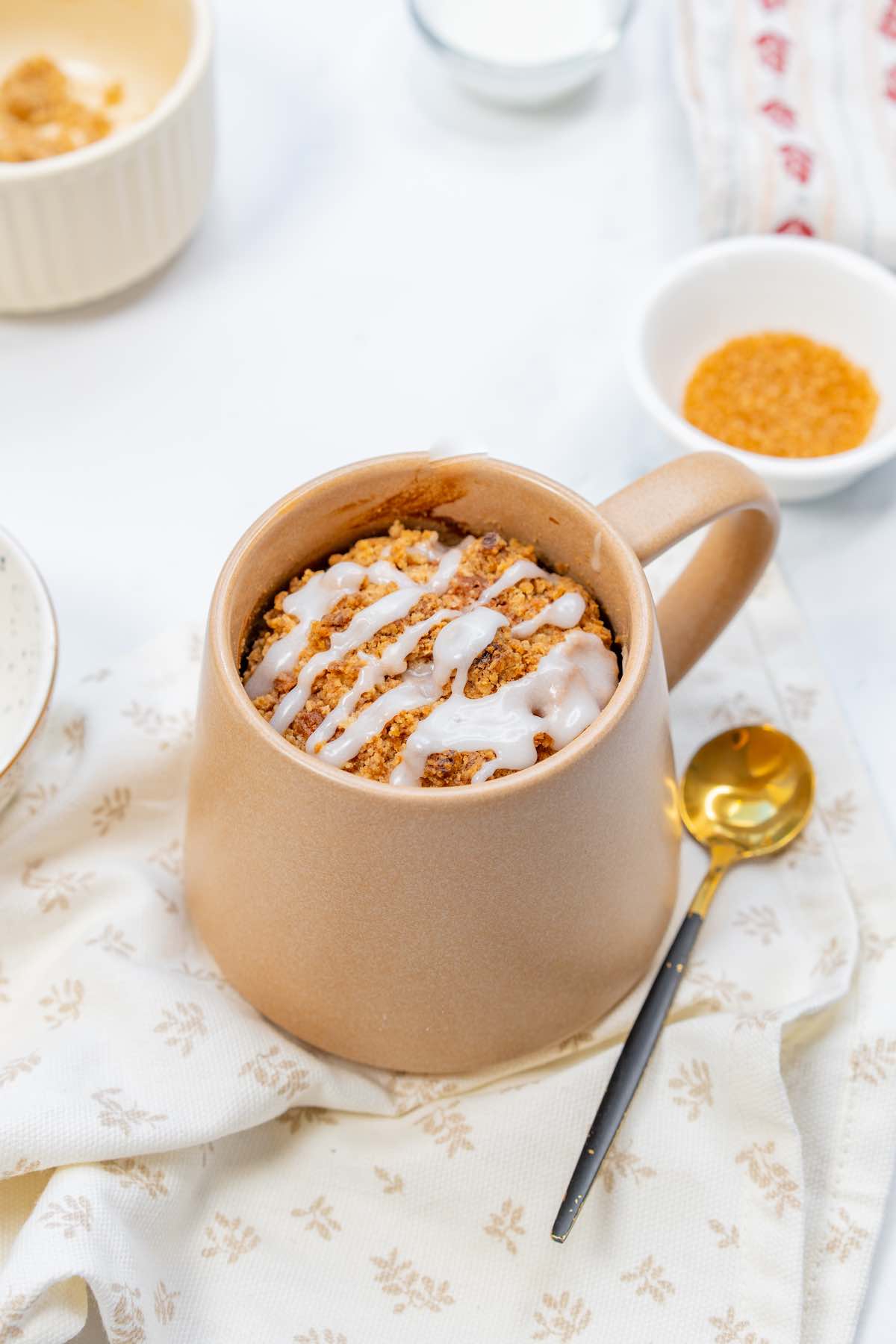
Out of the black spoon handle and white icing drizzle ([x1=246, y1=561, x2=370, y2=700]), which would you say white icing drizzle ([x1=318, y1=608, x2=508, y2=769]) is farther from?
the black spoon handle

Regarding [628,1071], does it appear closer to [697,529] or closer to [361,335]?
[697,529]

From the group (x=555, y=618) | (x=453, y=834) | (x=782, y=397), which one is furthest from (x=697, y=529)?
(x=782, y=397)

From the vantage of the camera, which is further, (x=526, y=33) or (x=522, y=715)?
(x=526, y=33)

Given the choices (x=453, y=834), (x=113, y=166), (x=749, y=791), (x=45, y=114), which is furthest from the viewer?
(x=45, y=114)

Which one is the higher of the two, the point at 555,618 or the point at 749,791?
the point at 555,618

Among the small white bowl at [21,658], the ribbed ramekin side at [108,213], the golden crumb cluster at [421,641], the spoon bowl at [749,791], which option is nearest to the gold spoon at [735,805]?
the spoon bowl at [749,791]

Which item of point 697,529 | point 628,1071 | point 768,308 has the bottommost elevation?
point 628,1071

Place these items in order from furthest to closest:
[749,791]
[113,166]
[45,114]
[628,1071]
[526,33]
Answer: [526,33], [45,114], [113,166], [749,791], [628,1071]

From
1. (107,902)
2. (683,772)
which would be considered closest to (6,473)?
(107,902)
